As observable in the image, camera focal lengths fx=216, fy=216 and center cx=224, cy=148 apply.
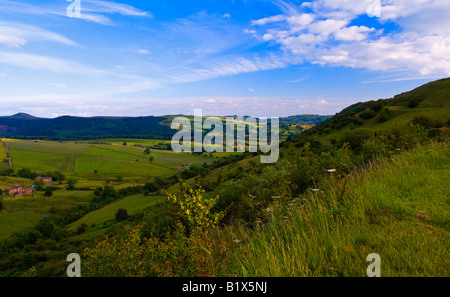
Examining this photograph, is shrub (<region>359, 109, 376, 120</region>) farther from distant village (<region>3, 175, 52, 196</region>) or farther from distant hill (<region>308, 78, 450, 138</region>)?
distant village (<region>3, 175, 52, 196</region>)

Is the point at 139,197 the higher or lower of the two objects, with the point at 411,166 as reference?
lower

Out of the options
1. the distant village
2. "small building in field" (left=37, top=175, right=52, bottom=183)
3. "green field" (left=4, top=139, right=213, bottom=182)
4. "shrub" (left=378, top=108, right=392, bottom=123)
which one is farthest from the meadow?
"shrub" (left=378, top=108, right=392, bottom=123)

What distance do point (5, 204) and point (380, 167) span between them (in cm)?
13146

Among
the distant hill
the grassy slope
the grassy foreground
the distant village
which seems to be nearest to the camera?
the grassy foreground

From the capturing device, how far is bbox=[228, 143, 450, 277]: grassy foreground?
9.43ft

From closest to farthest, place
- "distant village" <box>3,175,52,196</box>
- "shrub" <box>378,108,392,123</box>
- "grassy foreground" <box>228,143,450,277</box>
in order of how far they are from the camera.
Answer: "grassy foreground" <box>228,143,450,277</box> → "shrub" <box>378,108,392,123</box> → "distant village" <box>3,175,52,196</box>

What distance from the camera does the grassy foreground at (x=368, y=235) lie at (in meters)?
2.88

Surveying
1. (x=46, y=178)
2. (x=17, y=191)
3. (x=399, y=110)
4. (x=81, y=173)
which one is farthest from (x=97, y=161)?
(x=399, y=110)

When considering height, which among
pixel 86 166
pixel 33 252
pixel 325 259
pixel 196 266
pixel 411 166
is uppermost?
pixel 411 166
